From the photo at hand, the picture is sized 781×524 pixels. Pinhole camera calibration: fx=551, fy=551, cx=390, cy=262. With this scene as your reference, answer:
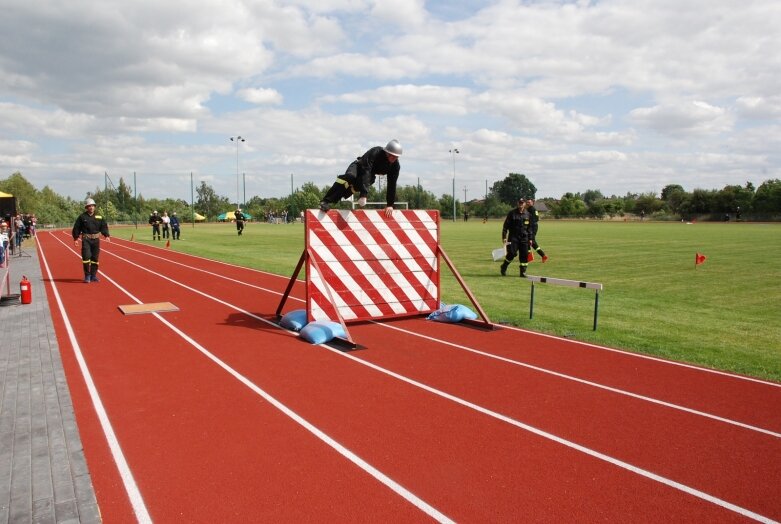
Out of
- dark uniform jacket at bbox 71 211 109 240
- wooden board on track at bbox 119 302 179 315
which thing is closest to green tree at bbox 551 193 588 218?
dark uniform jacket at bbox 71 211 109 240

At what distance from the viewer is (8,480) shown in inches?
153

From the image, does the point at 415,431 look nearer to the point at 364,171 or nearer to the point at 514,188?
the point at 364,171

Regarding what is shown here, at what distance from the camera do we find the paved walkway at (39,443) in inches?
138

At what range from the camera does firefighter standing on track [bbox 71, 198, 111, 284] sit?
14.5 m

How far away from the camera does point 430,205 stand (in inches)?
4496

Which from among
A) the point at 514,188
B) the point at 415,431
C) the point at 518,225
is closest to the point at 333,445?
the point at 415,431

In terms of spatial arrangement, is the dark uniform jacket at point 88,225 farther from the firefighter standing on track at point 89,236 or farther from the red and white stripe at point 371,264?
the red and white stripe at point 371,264

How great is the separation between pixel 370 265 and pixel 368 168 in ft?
5.35

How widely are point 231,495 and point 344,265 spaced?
5.53 metres

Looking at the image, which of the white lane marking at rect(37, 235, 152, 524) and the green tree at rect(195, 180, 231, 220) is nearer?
the white lane marking at rect(37, 235, 152, 524)

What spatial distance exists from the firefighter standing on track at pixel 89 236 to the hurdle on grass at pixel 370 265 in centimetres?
788

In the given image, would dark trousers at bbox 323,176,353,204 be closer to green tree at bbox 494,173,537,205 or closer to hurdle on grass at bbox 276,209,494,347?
hurdle on grass at bbox 276,209,494,347

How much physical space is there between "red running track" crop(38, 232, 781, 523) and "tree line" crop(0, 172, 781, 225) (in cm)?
7835

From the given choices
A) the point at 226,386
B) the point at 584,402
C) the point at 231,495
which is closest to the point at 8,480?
the point at 231,495
